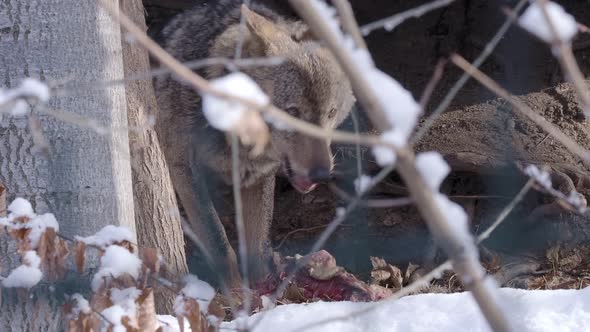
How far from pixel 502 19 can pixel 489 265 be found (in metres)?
1.66

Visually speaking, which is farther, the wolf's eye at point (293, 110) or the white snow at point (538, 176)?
the wolf's eye at point (293, 110)

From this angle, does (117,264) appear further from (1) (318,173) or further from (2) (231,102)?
(1) (318,173)

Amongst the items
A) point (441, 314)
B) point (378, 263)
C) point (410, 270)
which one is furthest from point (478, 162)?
point (441, 314)

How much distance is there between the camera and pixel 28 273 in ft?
6.14

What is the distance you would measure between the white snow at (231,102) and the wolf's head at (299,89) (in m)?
2.62

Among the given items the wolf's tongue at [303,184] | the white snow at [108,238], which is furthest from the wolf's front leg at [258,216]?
the white snow at [108,238]

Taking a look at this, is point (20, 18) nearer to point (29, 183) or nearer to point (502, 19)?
point (29, 183)

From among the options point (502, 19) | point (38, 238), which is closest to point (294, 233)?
point (502, 19)

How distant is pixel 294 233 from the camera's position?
18.5 feet

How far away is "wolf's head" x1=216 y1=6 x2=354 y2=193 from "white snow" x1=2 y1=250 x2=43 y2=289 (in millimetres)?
1845

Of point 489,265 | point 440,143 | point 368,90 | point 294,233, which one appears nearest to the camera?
point 368,90

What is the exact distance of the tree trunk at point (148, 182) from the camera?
379cm

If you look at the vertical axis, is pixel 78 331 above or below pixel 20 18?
below

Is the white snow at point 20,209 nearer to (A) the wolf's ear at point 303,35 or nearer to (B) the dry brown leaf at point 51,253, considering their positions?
(B) the dry brown leaf at point 51,253
